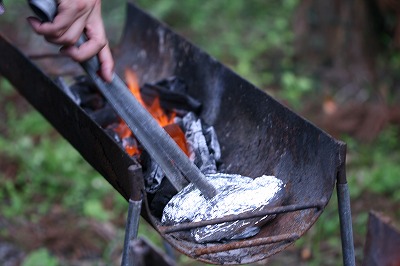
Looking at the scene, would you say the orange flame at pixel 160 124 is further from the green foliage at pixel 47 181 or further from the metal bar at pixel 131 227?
the green foliage at pixel 47 181

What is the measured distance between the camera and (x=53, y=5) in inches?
74.6

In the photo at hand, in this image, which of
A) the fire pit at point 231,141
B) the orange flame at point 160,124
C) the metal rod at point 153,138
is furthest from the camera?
the orange flame at point 160,124

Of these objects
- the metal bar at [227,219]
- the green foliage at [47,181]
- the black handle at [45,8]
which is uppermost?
the black handle at [45,8]

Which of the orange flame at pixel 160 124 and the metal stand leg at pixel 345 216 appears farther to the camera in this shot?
the orange flame at pixel 160 124

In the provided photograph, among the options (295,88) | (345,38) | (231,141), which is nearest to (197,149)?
(231,141)

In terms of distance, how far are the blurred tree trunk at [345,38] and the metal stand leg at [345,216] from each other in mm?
3053

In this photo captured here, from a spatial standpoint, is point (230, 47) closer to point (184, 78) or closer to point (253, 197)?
point (184, 78)

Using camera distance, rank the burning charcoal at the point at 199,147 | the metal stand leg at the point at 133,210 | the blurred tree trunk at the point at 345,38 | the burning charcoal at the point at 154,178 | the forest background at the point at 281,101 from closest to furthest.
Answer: the metal stand leg at the point at 133,210
the burning charcoal at the point at 154,178
the burning charcoal at the point at 199,147
the forest background at the point at 281,101
the blurred tree trunk at the point at 345,38

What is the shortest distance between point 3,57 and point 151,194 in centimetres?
122

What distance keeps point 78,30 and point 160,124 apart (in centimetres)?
81

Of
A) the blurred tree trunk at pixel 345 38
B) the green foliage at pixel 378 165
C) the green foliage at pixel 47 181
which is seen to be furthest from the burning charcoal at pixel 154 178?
the blurred tree trunk at pixel 345 38

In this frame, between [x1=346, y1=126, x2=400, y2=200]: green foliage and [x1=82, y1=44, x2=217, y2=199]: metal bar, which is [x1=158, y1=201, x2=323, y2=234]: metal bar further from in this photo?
[x1=346, y1=126, x2=400, y2=200]: green foliage

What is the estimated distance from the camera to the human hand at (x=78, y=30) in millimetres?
1897

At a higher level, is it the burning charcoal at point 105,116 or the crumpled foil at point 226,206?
the crumpled foil at point 226,206
